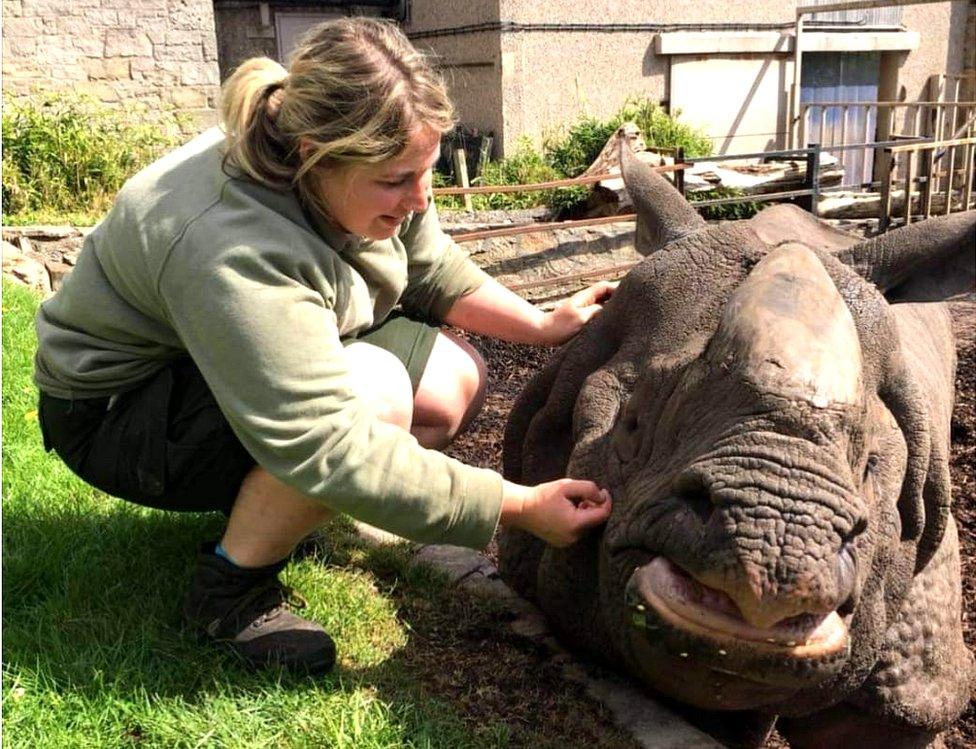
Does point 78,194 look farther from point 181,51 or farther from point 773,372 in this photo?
point 773,372

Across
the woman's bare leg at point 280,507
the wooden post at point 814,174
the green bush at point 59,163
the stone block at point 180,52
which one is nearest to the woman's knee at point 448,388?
the woman's bare leg at point 280,507

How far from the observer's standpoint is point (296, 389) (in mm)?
2637

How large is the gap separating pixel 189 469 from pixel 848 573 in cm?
180

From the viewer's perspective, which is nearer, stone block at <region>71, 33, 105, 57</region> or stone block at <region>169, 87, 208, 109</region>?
stone block at <region>71, 33, 105, 57</region>

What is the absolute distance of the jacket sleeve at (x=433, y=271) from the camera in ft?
12.3

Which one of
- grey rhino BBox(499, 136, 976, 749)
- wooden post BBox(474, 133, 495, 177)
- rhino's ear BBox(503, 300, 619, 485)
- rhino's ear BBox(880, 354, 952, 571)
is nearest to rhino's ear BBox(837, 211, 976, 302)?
grey rhino BBox(499, 136, 976, 749)

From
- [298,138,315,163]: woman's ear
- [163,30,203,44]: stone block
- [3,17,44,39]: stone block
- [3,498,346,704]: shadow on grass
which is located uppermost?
[3,17,44,39]: stone block

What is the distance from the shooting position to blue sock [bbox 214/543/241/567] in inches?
123

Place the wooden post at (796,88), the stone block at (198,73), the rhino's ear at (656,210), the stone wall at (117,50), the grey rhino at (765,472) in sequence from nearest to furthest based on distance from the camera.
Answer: the grey rhino at (765,472), the rhino's ear at (656,210), the stone wall at (117,50), the stone block at (198,73), the wooden post at (796,88)

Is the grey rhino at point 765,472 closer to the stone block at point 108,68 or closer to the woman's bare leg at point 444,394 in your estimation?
the woman's bare leg at point 444,394

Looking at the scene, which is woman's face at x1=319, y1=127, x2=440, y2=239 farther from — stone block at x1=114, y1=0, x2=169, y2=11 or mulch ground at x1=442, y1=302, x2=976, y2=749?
stone block at x1=114, y1=0, x2=169, y2=11

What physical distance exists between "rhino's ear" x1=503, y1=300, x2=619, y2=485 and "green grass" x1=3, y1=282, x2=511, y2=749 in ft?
1.96

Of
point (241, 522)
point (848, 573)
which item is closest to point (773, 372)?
point (848, 573)

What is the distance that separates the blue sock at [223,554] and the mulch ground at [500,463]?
640 mm
